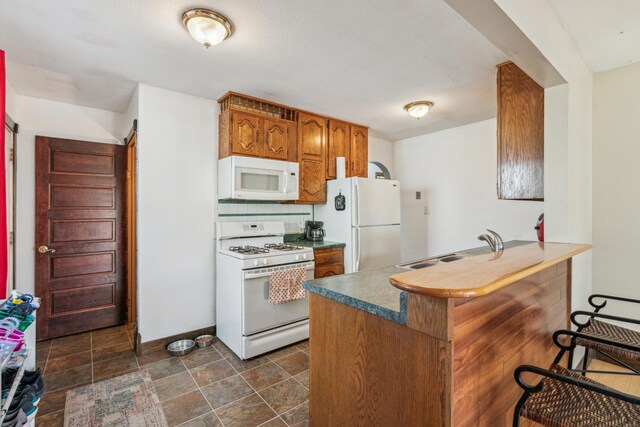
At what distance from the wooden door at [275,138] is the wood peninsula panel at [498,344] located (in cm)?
254

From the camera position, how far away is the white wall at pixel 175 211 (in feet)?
9.07

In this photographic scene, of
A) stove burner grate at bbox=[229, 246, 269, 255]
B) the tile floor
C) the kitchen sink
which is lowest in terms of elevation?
the tile floor

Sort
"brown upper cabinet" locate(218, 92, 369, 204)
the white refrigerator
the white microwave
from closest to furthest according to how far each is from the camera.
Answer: the white microwave
"brown upper cabinet" locate(218, 92, 369, 204)
the white refrigerator

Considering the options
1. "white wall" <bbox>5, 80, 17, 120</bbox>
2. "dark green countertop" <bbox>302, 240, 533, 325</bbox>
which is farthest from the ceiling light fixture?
"white wall" <bbox>5, 80, 17, 120</bbox>

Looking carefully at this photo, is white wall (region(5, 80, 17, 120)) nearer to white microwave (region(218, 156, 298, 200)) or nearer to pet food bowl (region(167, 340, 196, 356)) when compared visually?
white microwave (region(218, 156, 298, 200))

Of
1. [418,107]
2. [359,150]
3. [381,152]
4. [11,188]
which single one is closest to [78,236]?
[11,188]

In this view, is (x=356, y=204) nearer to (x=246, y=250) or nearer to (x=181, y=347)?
(x=246, y=250)

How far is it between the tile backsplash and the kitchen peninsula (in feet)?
6.59

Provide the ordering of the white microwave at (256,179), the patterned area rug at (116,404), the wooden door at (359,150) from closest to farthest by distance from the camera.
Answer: the patterned area rug at (116,404), the white microwave at (256,179), the wooden door at (359,150)

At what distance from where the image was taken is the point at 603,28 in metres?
1.92

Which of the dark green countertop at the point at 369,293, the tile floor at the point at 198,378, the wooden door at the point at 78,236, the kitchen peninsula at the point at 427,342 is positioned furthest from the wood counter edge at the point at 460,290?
the wooden door at the point at 78,236

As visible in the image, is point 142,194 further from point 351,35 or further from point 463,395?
point 463,395

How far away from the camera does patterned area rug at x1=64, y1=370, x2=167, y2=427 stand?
185 centimetres

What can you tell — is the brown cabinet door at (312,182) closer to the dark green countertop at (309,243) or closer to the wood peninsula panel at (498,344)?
the dark green countertop at (309,243)
